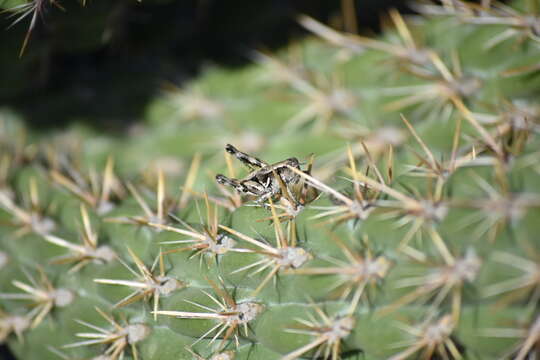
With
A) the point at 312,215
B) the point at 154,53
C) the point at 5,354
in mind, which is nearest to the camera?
the point at 312,215

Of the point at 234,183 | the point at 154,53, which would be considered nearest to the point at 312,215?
the point at 234,183

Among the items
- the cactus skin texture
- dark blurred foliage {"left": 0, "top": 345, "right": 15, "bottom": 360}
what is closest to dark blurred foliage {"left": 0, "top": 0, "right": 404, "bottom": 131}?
the cactus skin texture

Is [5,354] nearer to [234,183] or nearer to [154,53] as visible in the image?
[234,183]

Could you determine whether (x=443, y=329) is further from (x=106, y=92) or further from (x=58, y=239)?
(x=106, y=92)

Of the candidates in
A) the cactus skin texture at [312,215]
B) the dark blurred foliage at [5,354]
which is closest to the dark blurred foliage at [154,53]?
the cactus skin texture at [312,215]

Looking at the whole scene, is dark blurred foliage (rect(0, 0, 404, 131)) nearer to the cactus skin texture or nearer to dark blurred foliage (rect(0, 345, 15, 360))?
the cactus skin texture

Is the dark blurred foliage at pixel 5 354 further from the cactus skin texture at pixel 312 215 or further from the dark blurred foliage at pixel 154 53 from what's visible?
the dark blurred foliage at pixel 154 53

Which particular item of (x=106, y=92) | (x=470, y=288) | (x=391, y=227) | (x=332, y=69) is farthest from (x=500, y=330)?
(x=106, y=92)
